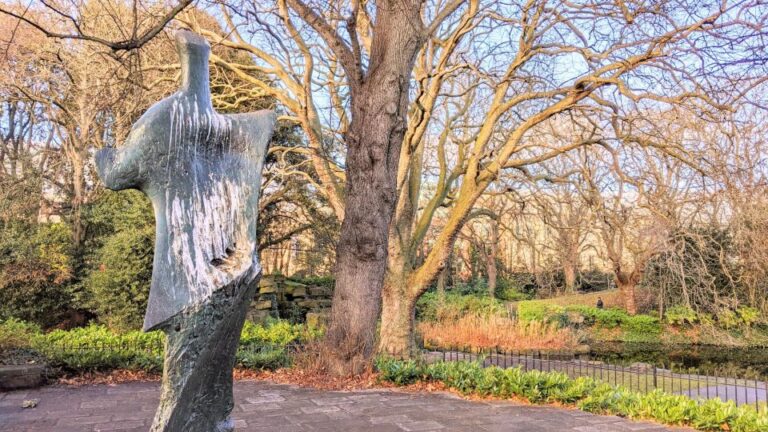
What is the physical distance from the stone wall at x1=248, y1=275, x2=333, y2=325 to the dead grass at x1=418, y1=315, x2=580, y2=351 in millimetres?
3141

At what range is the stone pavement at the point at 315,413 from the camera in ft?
18.4

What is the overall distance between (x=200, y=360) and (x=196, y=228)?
0.72m

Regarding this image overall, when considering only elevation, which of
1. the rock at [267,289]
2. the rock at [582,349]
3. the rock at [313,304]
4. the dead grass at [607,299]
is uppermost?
the rock at [267,289]

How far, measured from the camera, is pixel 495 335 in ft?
49.0

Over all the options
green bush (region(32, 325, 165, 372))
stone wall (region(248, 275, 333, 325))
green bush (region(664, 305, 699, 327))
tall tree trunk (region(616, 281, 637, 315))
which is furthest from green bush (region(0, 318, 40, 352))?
tall tree trunk (region(616, 281, 637, 315))

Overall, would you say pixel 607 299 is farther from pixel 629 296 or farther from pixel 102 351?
pixel 102 351

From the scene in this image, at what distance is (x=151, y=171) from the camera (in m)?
3.22

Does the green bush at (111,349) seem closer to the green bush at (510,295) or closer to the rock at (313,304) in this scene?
the rock at (313,304)

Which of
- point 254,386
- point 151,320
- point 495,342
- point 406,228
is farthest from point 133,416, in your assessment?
point 495,342

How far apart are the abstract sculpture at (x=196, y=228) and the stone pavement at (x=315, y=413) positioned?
2.54m

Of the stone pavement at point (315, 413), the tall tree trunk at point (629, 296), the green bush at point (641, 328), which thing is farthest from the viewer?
the tall tree trunk at point (629, 296)

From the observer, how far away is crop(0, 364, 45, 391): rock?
746cm

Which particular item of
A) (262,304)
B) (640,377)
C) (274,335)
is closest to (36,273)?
(274,335)

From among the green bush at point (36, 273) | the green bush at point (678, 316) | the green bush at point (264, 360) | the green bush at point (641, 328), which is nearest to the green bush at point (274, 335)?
the green bush at point (264, 360)
